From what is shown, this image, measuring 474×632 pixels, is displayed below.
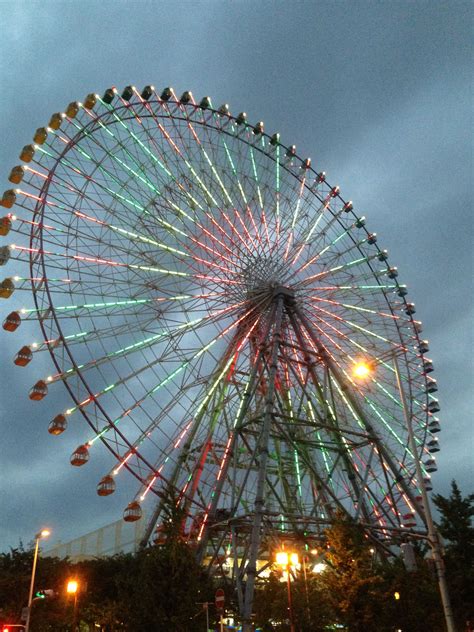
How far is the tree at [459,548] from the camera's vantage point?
1962 centimetres

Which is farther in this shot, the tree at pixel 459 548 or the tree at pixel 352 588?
the tree at pixel 459 548

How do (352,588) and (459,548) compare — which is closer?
(352,588)

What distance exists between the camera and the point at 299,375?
1169 inches

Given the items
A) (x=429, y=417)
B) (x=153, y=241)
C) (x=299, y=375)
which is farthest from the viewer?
(x=429, y=417)

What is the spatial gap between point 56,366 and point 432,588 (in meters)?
16.8

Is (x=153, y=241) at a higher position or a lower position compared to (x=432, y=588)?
higher

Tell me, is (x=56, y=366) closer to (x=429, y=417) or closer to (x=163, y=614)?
(x=163, y=614)

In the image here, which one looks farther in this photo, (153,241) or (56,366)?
(153,241)

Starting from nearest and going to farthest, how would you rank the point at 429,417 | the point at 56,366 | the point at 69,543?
the point at 56,366
the point at 429,417
the point at 69,543

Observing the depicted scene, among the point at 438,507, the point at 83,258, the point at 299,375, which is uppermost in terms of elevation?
the point at 83,258

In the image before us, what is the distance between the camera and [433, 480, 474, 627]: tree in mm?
19625

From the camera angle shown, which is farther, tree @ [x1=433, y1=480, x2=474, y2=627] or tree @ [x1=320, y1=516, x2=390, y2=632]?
tree @ [x1=433, y1=480, x2=474, y2=627]

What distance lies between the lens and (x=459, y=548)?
66.5ft

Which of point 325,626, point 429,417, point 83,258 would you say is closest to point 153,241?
point 83,258
